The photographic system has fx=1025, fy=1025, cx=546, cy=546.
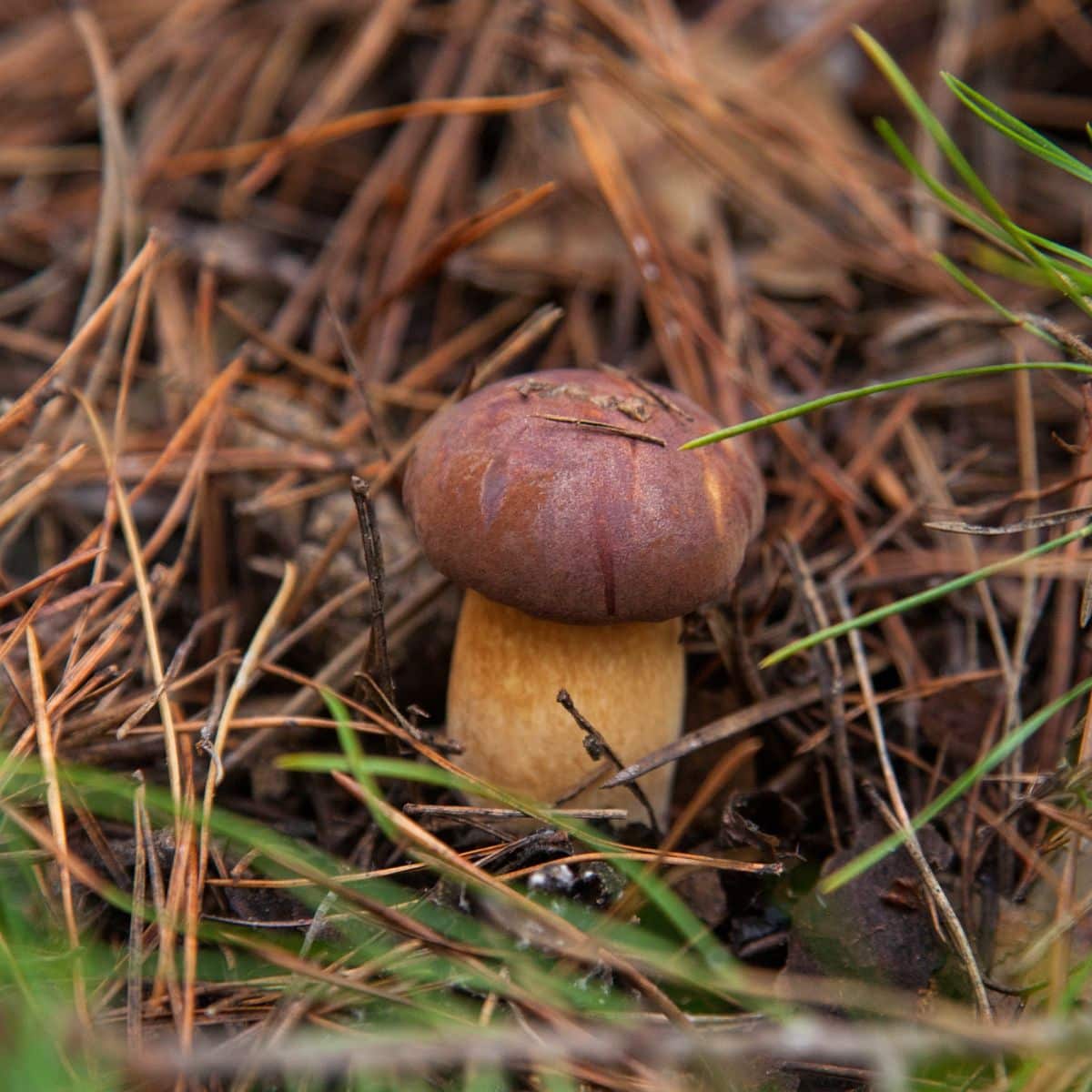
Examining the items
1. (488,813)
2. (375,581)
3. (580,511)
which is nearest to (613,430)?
(580,511)

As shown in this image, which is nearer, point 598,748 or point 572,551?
point 572,551

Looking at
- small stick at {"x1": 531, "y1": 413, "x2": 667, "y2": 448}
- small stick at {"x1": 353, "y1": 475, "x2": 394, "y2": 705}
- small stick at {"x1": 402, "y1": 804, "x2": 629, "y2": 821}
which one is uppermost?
small stick at {"x1": 531, "y1": 413, "x2": 667, "y2": 448}

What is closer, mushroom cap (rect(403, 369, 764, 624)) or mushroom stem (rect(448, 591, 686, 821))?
mushroom cap (rect(403, 369, 764, 624))

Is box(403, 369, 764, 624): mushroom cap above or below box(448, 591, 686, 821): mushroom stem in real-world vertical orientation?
above

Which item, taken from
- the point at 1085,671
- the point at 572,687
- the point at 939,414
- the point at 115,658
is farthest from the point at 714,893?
the point at 939,414

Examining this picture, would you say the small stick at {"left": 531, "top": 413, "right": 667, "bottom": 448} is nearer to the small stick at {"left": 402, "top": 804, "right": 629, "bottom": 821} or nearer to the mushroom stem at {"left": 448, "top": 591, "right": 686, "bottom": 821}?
the mushroom stem at {"left": 448, "top": 591, "right": 686, "bottom": 821}

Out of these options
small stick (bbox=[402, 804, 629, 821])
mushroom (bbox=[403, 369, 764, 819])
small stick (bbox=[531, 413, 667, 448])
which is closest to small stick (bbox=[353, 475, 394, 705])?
mushroom (bbox=[403, 369, 764, 819])

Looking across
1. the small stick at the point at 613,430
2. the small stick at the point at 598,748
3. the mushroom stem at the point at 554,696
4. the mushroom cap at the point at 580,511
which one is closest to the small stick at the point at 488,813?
the small stick at the point at 598,748

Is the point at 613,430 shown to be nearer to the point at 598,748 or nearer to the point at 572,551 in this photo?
the point at 572,551

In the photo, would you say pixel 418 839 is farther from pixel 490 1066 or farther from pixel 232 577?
pixel 232 577

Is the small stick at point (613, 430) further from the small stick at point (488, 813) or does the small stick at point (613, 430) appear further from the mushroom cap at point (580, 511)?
the small stick at point (488, 813)
